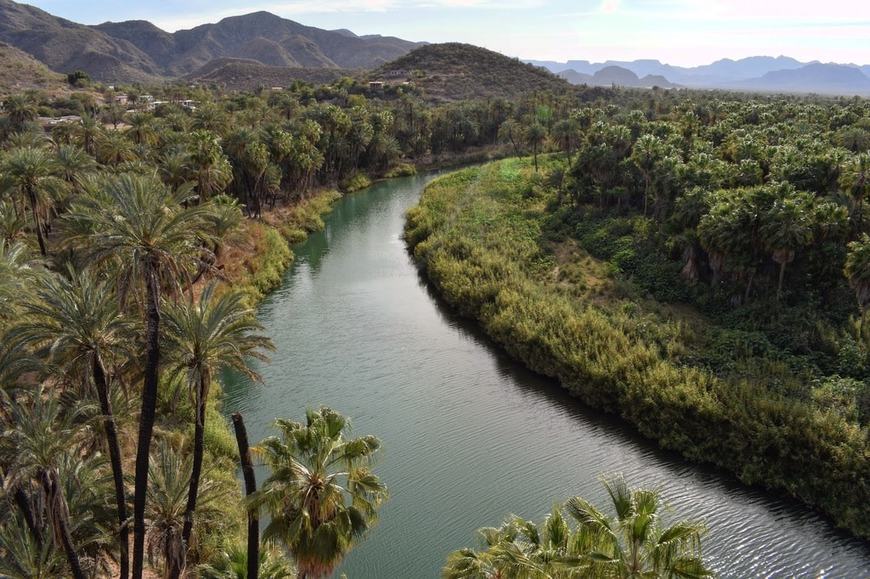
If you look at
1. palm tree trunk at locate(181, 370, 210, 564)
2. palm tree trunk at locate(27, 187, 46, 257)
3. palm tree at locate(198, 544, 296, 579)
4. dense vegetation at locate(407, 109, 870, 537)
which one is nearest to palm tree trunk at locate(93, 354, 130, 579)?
palm tree trunk at locate(181, 370, 210, 564)

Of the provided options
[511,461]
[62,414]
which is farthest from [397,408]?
[62,414]

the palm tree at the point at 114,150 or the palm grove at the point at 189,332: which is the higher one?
the palm tree at the point at 114,150

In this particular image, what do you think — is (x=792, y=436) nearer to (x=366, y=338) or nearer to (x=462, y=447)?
(x=462, y=447)

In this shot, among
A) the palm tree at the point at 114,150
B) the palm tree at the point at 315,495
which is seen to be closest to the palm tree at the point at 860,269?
the palm tree at the point at 315,495

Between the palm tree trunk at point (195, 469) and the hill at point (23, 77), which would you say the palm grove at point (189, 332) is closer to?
the palm tree trunk at point (195, 469)

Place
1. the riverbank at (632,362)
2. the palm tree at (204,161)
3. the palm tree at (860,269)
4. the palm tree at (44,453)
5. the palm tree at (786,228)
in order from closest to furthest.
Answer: the palm tree at (44,453) → the riverbank at (632,362) → the palm tree at (860,269) → the palm tree at (786,228) → the palm tree at (204,161)

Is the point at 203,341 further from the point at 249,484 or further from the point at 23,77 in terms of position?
the point at 23,77
